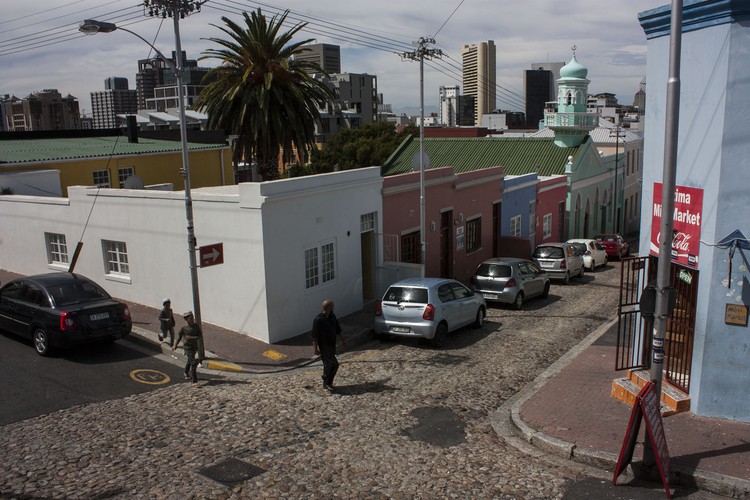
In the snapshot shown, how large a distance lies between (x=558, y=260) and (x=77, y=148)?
18875mm

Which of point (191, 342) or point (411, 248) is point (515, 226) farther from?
point (191, 342)

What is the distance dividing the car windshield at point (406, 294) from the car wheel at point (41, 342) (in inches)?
288

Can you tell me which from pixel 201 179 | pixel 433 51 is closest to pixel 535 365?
pixel 433 51

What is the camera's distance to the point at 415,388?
12.5m

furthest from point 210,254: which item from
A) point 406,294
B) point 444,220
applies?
point 444,220

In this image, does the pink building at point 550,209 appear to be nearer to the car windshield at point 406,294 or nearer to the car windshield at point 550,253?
the car windshield at point 550,253

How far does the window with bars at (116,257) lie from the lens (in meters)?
18.6

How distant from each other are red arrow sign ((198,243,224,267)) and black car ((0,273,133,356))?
6.51 feet

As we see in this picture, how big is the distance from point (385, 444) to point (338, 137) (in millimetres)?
49391

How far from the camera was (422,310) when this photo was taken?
51.4 feet

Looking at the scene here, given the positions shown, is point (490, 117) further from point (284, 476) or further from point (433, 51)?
point (284, 476)

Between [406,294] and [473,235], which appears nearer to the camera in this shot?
[406,294]

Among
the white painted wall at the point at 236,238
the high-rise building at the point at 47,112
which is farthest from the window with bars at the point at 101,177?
the high-rise building at the point at 47,112

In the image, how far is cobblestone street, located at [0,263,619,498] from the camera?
8.31 metres
